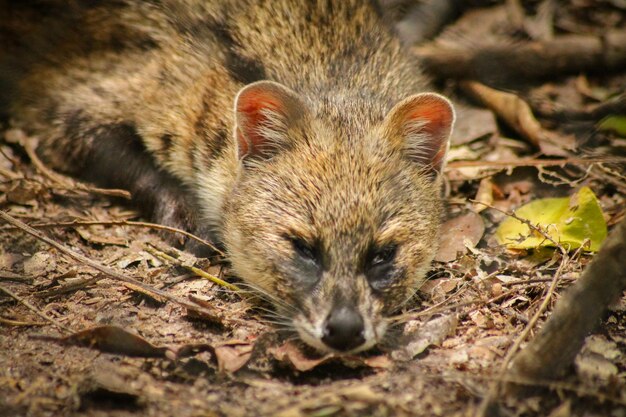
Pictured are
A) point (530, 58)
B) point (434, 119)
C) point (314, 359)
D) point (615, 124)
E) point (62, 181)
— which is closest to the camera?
point (314, 359)

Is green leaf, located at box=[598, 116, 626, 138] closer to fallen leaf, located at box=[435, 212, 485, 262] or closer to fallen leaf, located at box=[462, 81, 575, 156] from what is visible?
fallen leaf, located at box=[462, 81, 575, 156]

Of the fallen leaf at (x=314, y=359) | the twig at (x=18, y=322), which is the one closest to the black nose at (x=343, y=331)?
the fallen leaf at (x=314, y=359)

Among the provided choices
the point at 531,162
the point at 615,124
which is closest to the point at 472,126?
the point at 531,162

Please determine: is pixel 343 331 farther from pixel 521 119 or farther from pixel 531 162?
pixel 521 119

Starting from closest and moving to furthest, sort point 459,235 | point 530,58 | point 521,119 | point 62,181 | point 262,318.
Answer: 1. point 262,318
2. point 459,235
3. point 62,181
4. point 521,119
5. point 530,58

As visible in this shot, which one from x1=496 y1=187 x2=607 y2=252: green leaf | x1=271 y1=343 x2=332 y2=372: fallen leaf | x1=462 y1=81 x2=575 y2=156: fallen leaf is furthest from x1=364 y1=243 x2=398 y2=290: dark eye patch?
x1=462 y1=81 x2=575 y2=156: fallen leaf

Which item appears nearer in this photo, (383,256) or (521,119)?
(383,256)
